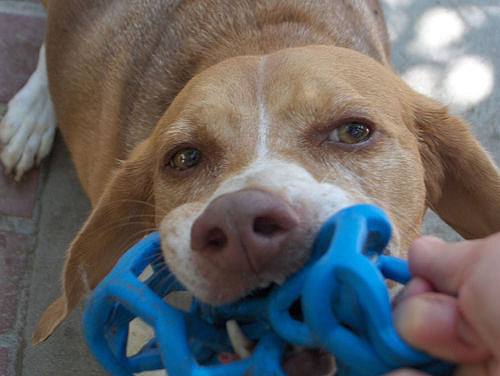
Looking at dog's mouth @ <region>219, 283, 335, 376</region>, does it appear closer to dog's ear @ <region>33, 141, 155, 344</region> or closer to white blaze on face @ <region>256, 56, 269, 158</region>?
white blaze on face @ <region>256, 56, 269, 158</region>

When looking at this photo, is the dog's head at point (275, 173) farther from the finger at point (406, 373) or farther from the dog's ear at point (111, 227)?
the finger at point (406, 373)

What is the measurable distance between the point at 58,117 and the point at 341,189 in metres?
2.19

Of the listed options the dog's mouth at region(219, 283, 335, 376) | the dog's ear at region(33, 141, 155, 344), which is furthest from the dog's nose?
the dog's ear at region(33, 141, 155, 344)

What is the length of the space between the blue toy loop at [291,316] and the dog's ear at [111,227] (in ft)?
1.73

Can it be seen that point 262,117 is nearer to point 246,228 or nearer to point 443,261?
point 246,228

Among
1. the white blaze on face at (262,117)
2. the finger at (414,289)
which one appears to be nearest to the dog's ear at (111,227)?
the white blaze on face at (262,117)

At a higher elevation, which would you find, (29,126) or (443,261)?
(443,261)

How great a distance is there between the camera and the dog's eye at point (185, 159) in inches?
88.4

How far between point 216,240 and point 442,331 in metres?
0.54

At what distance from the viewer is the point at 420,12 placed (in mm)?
4332

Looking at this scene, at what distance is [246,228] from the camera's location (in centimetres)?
148

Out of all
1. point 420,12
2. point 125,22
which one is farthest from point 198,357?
point 420,12

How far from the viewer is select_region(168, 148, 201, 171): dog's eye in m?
2.24

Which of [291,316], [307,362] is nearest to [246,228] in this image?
[291,316]
